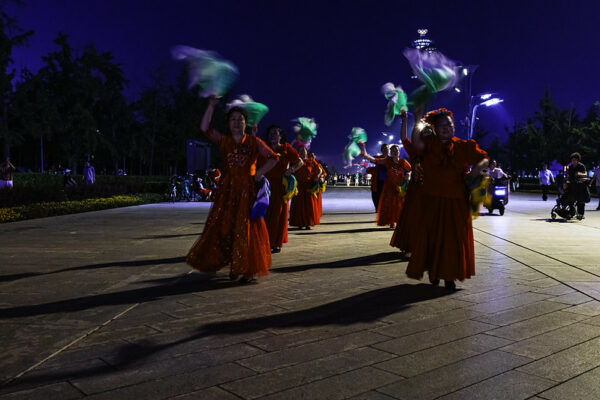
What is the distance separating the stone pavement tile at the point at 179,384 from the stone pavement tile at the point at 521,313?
2.33 m

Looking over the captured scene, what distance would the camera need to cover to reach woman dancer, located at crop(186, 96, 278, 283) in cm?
657

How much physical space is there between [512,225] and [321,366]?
1227 cm

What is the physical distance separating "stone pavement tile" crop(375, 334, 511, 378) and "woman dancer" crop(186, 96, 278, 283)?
282 centimetres

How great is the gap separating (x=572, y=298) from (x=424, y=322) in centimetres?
194

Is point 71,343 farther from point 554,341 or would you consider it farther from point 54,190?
point 54,190

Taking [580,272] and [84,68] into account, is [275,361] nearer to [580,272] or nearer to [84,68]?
[580,272]

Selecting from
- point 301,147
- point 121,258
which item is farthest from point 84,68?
point 121,258

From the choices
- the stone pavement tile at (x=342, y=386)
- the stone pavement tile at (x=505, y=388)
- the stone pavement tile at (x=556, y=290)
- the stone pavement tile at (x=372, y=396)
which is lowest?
the stone pavement tile at (x=505, y=388)

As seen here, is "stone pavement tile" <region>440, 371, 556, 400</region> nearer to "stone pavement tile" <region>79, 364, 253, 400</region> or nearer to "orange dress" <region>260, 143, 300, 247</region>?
"stone pavement tile" <region>79, 364, 253, 400</region>

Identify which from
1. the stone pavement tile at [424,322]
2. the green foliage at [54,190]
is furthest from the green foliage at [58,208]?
the stone pavement tile at [424,322]

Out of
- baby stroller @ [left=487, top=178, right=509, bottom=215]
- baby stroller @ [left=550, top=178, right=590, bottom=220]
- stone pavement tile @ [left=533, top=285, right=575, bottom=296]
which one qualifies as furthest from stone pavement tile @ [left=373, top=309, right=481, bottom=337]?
baby stroller @ [left=487, top=178, right=509, bottom=215]

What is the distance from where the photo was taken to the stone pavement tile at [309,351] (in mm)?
3711

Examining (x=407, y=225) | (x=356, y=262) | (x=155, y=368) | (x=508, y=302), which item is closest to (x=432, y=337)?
(x=508, y=302)

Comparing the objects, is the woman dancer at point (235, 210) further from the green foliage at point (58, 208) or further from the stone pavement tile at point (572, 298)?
the green foliage at point (58, 208)
